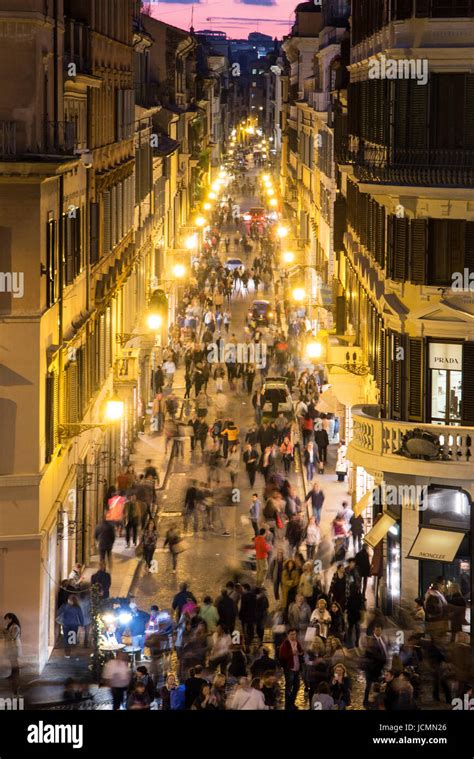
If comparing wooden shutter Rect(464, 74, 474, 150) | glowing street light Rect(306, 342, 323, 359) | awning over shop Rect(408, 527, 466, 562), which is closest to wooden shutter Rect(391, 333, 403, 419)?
awning over shop Rect(408, 527, 466, 562)

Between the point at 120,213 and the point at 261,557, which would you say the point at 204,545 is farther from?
the point at 120,213

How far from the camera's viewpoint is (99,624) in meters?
27.9

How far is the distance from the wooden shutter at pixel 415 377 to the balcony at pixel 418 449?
15.1 inches

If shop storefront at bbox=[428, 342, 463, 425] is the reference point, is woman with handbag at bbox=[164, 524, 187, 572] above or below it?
below

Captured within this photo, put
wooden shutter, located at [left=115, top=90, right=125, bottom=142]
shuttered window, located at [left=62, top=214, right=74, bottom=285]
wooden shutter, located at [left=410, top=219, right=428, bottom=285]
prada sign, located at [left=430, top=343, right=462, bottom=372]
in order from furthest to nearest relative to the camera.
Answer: wooden shutter, located at [left=115, top=90, right=125, bottom=142], shuttered window, located at [left=62, top=214, right=74, bottom=285], wooden shutter, located at [left=410, top=219, right=428, bottom=285], prada sign, located at [left=430, top=343, right=462, bottom=372]

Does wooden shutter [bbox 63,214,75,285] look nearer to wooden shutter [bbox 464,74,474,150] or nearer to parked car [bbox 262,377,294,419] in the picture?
wooden shutter [bbox 464,74,474,150]

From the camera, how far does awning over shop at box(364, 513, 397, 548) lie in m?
32.1

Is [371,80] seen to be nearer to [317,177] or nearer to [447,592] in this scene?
[447,592]

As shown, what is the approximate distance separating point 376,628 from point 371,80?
14285 mm

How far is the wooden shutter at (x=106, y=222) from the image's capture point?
4252 centimetres

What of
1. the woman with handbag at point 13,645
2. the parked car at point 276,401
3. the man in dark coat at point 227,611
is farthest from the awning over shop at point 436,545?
→ the parked car at point 276,401

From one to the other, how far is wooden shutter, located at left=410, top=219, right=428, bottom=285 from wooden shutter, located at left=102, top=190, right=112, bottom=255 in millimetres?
12511

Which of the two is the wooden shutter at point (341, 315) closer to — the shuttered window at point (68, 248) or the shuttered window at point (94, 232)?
the shuttered window at point (94, 232)

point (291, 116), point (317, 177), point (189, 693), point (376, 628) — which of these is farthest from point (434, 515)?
point (291, 116)
